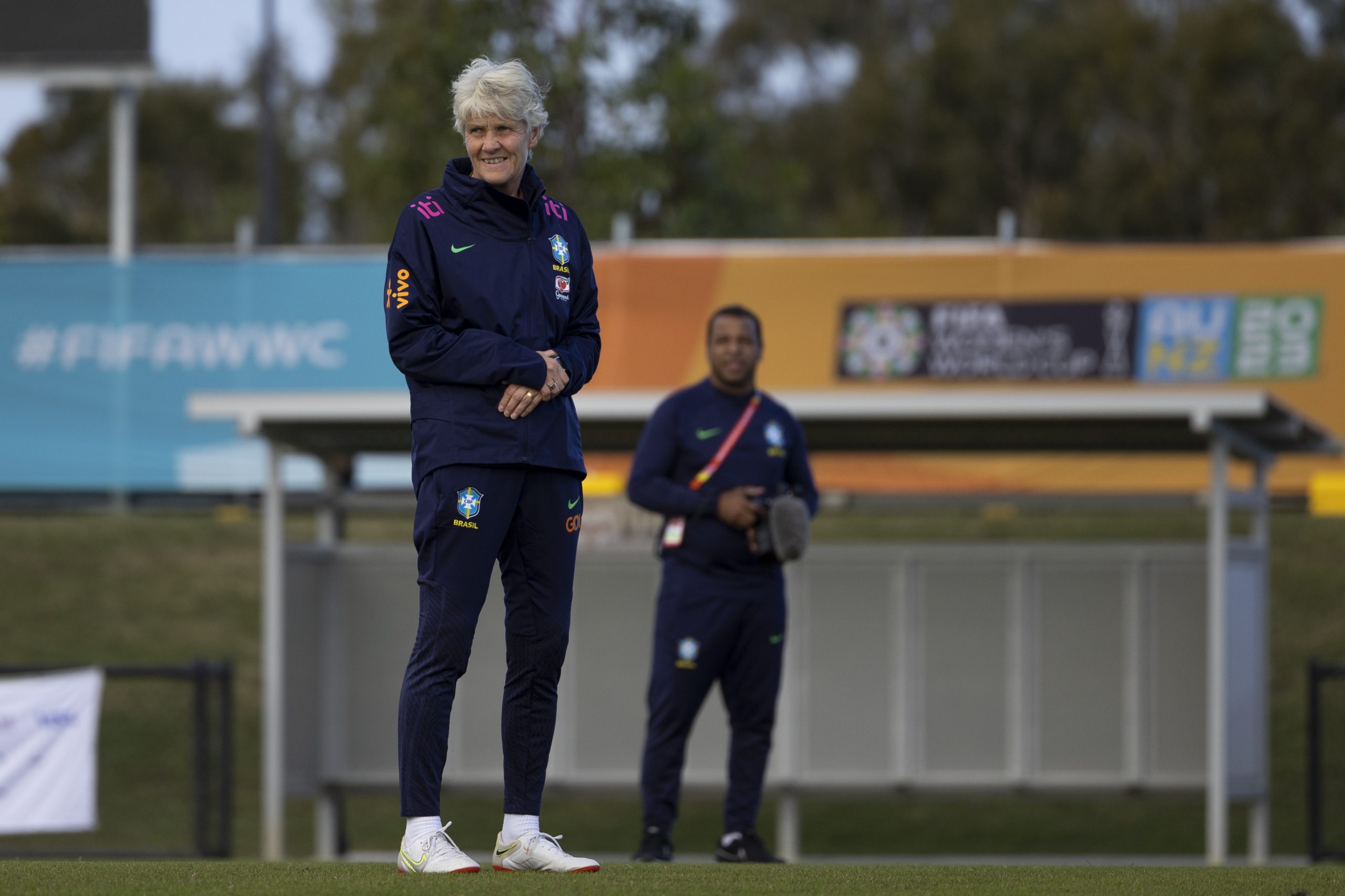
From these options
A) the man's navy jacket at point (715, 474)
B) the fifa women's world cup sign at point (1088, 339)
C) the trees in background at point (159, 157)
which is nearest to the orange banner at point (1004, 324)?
the fifa women's world cup sign at point (1088, 339)

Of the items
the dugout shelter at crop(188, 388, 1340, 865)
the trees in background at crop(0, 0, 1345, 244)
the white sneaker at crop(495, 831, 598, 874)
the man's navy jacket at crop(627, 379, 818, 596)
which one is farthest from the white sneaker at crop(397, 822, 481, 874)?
the trees in background at crop(0, 0, 1345, 244)

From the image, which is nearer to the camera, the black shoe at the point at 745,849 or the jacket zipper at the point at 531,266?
the jacket zipper at the point at 531,266

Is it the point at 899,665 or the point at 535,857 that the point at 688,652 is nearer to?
the point at 535,857

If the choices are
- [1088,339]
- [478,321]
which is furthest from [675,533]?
[1088,339]

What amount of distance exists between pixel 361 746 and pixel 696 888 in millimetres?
6786

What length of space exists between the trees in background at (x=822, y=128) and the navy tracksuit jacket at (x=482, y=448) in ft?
53.0

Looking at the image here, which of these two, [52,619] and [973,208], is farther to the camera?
[973,208]

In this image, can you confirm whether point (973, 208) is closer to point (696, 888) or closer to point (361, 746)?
point (361, 746)

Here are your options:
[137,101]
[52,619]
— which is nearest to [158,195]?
[137,101]

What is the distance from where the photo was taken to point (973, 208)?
38031 mm

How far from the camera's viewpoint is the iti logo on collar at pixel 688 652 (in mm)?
7449

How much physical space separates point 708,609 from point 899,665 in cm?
404

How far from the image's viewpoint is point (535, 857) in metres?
5.18

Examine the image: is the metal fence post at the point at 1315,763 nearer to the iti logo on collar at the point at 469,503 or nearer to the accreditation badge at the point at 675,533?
the accreditation badge at the point at 675,533
